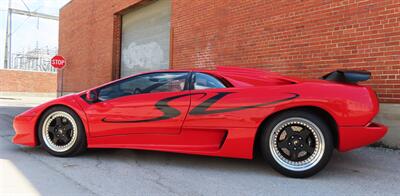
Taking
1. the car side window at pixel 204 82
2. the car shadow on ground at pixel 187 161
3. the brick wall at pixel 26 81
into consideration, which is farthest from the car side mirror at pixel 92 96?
the brick wall at pixel 26 81

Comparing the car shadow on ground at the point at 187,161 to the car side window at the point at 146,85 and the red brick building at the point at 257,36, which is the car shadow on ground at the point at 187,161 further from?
the red brick building at the point at 257,36

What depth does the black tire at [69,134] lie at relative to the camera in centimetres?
449

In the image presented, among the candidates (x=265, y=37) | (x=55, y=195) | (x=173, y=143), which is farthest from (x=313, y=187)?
(x=265, y=37)

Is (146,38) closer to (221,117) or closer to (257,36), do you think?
(257,36)

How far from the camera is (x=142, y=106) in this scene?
4246 mm

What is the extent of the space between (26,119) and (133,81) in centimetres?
153

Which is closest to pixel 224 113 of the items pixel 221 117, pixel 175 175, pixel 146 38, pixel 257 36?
pixel 221 117

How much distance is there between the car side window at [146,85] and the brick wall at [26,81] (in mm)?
31746

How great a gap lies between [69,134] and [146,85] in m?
1.20

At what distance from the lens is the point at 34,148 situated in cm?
512

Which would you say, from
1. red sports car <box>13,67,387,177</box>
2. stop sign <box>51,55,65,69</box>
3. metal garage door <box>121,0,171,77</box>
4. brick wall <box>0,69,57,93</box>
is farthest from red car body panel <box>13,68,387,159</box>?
brick wall <box>0,69,57,93</box>

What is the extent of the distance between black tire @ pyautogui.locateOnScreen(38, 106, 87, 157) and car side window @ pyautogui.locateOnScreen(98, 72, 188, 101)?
1.41 ft

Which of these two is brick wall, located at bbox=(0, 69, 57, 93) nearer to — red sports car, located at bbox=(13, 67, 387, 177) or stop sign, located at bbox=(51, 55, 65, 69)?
stop sign, located at bbox=(51, 55, 65, 69)

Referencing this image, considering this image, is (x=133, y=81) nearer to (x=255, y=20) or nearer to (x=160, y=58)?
(x=255, y=20)
